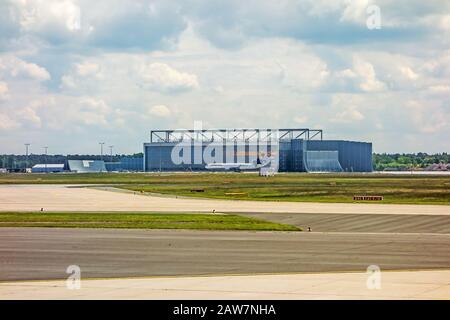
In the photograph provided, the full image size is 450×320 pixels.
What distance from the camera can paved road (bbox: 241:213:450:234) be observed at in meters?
48.7

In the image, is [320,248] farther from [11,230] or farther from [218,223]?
[11,230]

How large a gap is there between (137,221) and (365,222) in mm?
16770

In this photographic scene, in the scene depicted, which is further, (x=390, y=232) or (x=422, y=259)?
(x=390, y=232)

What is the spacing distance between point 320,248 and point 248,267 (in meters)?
8.13

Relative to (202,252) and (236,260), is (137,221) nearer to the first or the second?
(202,252)

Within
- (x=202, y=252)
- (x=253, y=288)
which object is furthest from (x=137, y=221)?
(x=253, y=288)

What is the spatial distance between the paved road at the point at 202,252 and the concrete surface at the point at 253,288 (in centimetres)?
193

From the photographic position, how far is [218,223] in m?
53.1

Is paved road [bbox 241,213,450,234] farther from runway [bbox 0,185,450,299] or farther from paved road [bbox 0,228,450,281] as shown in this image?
paved road [bbox 0,228,450,281]

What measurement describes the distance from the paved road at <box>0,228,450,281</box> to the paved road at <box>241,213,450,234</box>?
3.67 meters

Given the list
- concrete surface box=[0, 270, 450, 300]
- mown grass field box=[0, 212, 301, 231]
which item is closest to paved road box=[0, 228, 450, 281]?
concrete surface box=[0, 270, 450, 300]

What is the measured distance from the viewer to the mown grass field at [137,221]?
50812 mm

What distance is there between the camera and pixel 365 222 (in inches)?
2110

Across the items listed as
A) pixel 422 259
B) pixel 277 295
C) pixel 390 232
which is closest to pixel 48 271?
pixel 277 295
